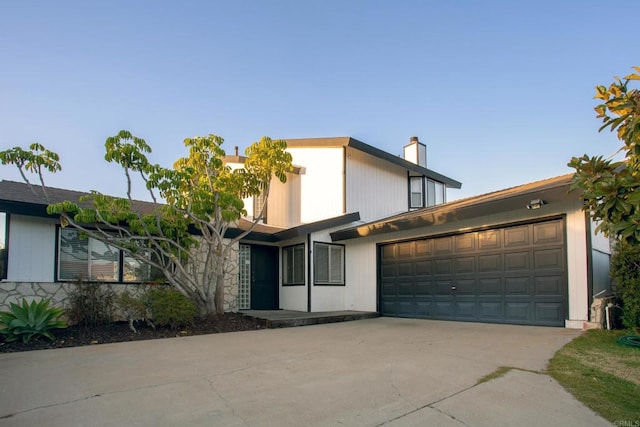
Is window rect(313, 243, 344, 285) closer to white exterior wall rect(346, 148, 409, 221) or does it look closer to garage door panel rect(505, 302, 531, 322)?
white exterior wall rect(346, 148, 409, 221)

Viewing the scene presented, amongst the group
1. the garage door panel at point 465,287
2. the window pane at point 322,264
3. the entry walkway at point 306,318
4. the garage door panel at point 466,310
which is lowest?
the entry walkway at point 306,318

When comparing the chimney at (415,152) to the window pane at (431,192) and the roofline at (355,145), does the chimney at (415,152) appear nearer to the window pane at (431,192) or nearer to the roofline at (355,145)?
the roofline at (355,145)

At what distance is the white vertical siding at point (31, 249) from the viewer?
8656 mm

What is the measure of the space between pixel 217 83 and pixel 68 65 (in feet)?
13.6

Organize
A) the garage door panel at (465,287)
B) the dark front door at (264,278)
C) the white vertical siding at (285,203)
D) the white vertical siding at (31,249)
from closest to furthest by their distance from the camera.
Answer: the white vertical siding at (31,249)
the garage door panel at (465,287)
the dark front door at (264,278)
the white vertical siding at (285,203)

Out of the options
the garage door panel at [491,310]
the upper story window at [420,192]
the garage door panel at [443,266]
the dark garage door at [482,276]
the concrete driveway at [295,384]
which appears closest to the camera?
the concrete driveway at [295,384]

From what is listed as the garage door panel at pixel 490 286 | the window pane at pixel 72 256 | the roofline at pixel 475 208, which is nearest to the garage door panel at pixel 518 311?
the garage door panel at pixel 490 286

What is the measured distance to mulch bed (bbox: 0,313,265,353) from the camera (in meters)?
7.29

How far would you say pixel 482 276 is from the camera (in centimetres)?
A: 972

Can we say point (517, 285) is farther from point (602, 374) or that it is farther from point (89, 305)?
point (89, 305)

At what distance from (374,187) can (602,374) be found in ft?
36.4

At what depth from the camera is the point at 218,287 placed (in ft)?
33.7

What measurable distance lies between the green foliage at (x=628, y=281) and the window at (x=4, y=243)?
12381mm

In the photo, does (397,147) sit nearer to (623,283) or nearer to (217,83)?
(217,83)
